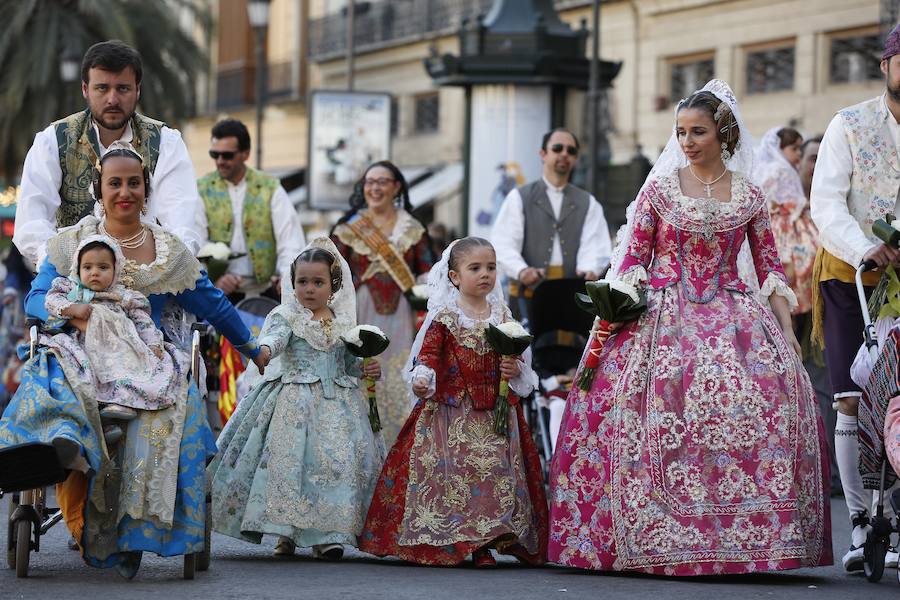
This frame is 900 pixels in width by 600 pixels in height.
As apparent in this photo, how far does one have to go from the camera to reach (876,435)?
7.30 m

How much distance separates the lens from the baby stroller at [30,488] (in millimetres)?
6441

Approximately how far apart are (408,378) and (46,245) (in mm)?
1856

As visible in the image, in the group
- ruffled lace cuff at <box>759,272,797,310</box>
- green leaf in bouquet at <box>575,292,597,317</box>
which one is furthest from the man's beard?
ruffled lace cuff at <box>759,272,797,310</box>

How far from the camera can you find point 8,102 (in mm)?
32531

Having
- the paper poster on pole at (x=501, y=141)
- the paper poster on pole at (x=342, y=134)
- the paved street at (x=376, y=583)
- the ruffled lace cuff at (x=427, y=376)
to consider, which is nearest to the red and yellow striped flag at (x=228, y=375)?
the paved street at (x=376, y=583)

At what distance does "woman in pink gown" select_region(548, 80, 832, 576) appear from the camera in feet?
23.8

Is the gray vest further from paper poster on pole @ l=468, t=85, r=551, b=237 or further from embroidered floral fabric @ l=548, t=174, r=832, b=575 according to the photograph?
paper poster on pole @ l=468, t=85, r=551, b=237

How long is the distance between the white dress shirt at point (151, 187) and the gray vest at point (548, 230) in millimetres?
3837

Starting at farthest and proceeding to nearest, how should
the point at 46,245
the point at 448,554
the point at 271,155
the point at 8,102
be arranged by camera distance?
the point at 271,155, the point at 8,102, the point at 448,554, the point at 46,245

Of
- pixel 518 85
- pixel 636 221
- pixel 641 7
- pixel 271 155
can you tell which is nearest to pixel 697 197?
pixel 636 221

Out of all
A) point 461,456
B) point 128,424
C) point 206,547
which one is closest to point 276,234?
point 461,456

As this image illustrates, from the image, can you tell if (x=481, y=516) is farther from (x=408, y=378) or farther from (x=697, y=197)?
(x=697, y=197)

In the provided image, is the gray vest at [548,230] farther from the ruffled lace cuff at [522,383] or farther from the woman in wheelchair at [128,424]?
the woman in wheelchair at [128,424]

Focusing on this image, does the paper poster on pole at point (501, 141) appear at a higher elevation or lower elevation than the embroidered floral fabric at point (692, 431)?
higher
